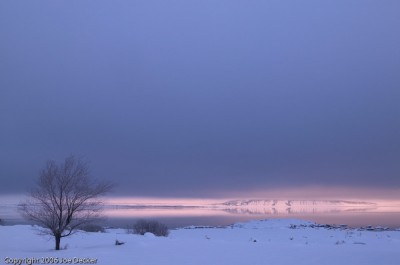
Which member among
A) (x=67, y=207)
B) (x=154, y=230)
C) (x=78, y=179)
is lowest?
(x=154, y=230)

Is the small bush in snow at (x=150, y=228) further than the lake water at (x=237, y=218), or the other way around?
the lake water at (x=237, y=218)

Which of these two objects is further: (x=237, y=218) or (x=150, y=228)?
(x=237, y=218)

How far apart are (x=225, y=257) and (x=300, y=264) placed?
3.43 m

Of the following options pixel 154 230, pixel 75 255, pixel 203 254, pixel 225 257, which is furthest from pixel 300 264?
pixel 154 230

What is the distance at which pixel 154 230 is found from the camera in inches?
1421

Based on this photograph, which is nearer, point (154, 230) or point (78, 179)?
point (78, 179)

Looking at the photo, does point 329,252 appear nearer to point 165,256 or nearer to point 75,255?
point 165,256

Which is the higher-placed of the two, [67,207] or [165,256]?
[67,207]

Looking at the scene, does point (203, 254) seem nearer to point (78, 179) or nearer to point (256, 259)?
point (256, 259)

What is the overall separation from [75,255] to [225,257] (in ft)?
21.0

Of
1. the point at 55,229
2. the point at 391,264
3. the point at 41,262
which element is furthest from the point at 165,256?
the point at 391,264

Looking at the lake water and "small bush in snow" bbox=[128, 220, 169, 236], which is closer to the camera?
"small bush in snow" bbox=[128, 220, 169, 236]

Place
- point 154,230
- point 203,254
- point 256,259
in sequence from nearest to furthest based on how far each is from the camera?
point 256,259 → point 203,254 → point 154,230

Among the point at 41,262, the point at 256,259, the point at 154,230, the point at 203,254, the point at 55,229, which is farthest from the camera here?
the point at 154,230
